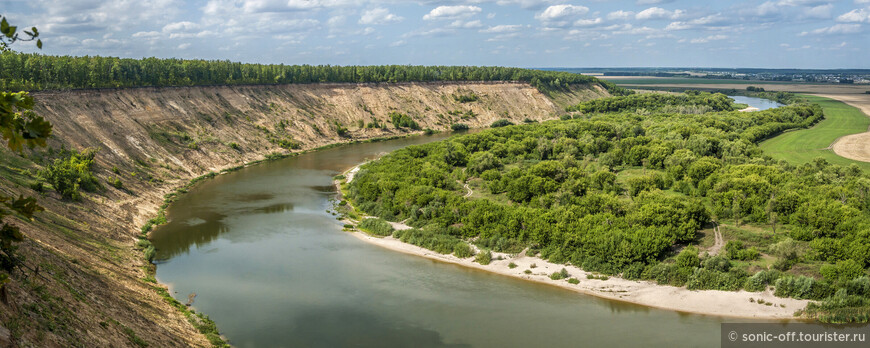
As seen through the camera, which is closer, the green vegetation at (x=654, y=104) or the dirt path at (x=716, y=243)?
the dirt path at (x=716, y=243)

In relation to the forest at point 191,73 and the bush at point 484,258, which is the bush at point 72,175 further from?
the bush at point 484,258

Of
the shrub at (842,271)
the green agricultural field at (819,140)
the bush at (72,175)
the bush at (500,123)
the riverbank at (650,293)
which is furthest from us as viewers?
the bush at (500,123)

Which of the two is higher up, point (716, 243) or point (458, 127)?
point (458, 127)

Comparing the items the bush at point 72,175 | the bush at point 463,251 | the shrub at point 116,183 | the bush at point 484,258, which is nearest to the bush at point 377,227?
the bush at point 463,251

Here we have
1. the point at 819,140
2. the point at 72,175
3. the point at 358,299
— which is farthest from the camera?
the point at 819,140

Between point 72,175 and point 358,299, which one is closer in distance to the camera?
point 358,299

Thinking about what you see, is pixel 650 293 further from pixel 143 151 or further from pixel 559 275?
pixel 143 151

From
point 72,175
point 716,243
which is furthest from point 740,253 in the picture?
point 72,175
